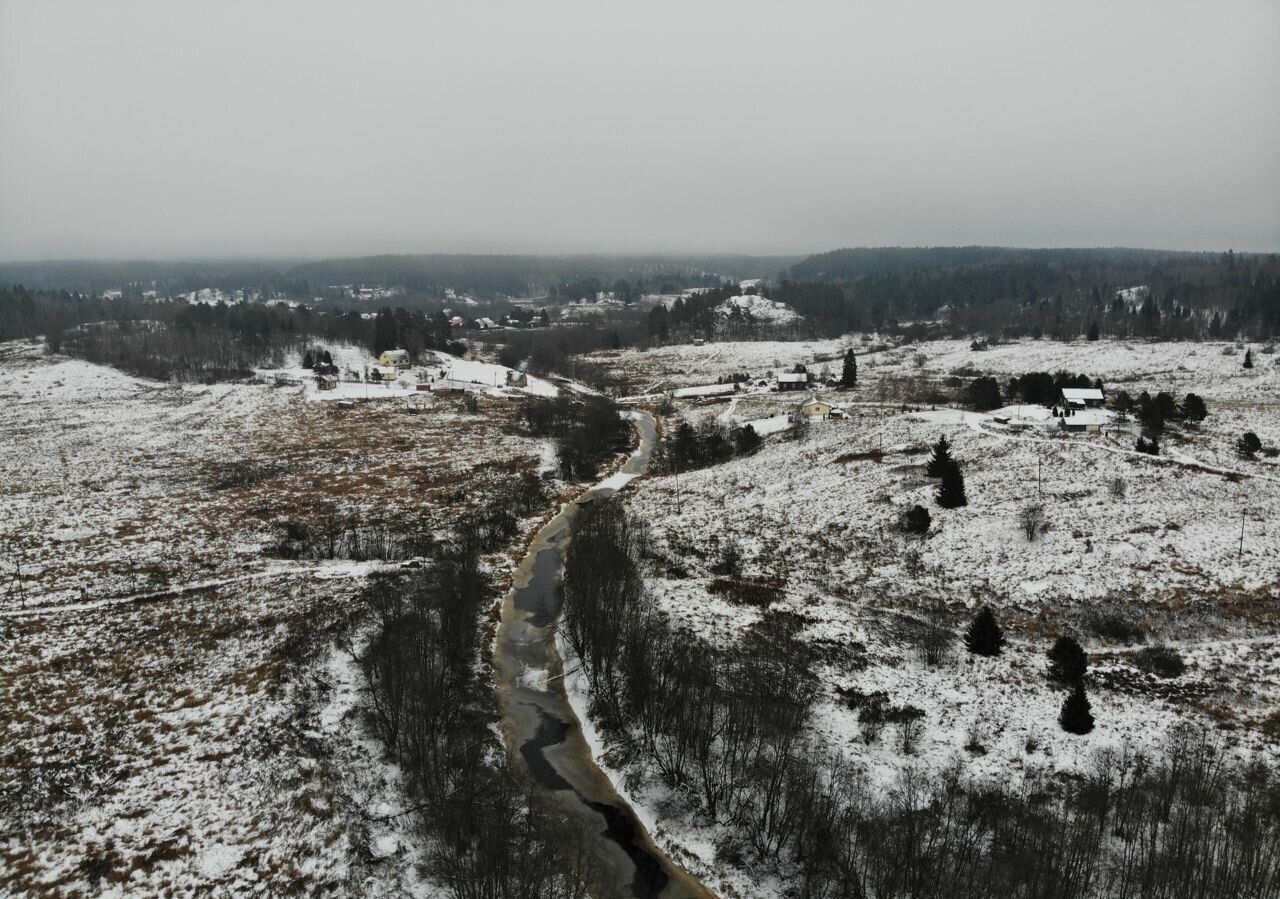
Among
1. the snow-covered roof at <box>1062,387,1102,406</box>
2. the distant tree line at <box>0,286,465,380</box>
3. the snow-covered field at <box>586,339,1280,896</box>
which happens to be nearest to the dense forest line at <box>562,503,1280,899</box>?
the snow-covered field at <box>586,339,1280,896</box>

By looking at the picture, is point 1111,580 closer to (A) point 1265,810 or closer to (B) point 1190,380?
(A) point 1265,810

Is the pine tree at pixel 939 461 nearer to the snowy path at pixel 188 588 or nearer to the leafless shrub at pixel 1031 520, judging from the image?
the leafless shrub at pixel 1031 520

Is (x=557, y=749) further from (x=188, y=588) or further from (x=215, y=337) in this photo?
(x=215, y=337)

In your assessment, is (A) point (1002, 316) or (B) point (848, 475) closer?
(B) point (848, 475)

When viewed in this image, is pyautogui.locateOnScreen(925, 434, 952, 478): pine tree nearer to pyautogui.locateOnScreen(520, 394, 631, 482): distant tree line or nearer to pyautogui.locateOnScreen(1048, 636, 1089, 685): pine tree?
pyautogui.locateOnScreen(1048, 636, 1089, 685): pine tree

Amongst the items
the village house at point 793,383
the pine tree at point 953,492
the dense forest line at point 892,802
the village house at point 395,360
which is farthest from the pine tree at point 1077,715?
the village house at point 395,360

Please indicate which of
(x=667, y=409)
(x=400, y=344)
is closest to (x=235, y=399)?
(x=400, y=344)

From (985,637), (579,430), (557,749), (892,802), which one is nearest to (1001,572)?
(985,637)
